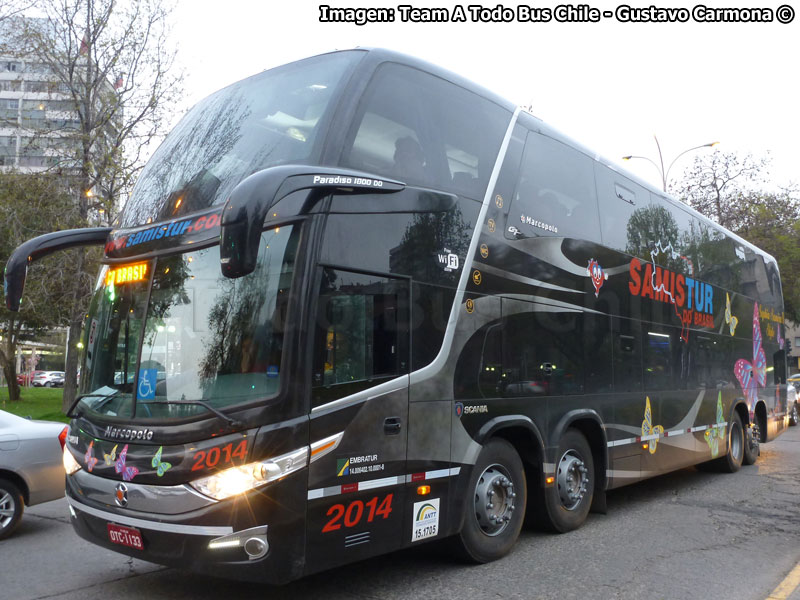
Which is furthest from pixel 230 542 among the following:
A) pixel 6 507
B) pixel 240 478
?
pixel 6 507

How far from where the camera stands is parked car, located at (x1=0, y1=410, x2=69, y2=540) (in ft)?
23.9

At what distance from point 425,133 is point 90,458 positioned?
3.72m

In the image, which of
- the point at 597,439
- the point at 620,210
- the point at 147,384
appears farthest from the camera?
the point at 620,210

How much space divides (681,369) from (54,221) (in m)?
17.1

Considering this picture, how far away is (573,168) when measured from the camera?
8172 millimetres

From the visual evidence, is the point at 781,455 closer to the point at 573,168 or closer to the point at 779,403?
the point at 779,403

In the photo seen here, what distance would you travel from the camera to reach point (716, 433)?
1156 cm

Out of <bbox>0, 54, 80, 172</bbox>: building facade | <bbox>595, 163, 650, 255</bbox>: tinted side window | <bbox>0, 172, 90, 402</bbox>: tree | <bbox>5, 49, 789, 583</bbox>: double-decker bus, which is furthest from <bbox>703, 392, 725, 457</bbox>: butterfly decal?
<bbox>0, 54, 80, 172</bbox>: building facade

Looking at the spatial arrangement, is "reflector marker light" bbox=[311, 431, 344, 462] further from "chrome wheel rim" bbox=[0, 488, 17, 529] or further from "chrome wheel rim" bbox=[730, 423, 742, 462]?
"chrome wheel rim" bbox=[730, 423, 742, 462]

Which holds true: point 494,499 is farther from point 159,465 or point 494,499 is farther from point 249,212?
point 249,212

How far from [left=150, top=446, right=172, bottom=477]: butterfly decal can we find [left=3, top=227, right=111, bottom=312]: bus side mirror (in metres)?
1.74

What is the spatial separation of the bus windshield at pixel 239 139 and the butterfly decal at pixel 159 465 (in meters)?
1.85

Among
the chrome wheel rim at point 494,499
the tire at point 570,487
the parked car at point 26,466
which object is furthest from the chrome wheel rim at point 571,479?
the parked car at point 26,466

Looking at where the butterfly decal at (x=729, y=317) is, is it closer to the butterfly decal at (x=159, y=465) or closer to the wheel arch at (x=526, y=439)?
the wheel arch at (x=526, y=439)
